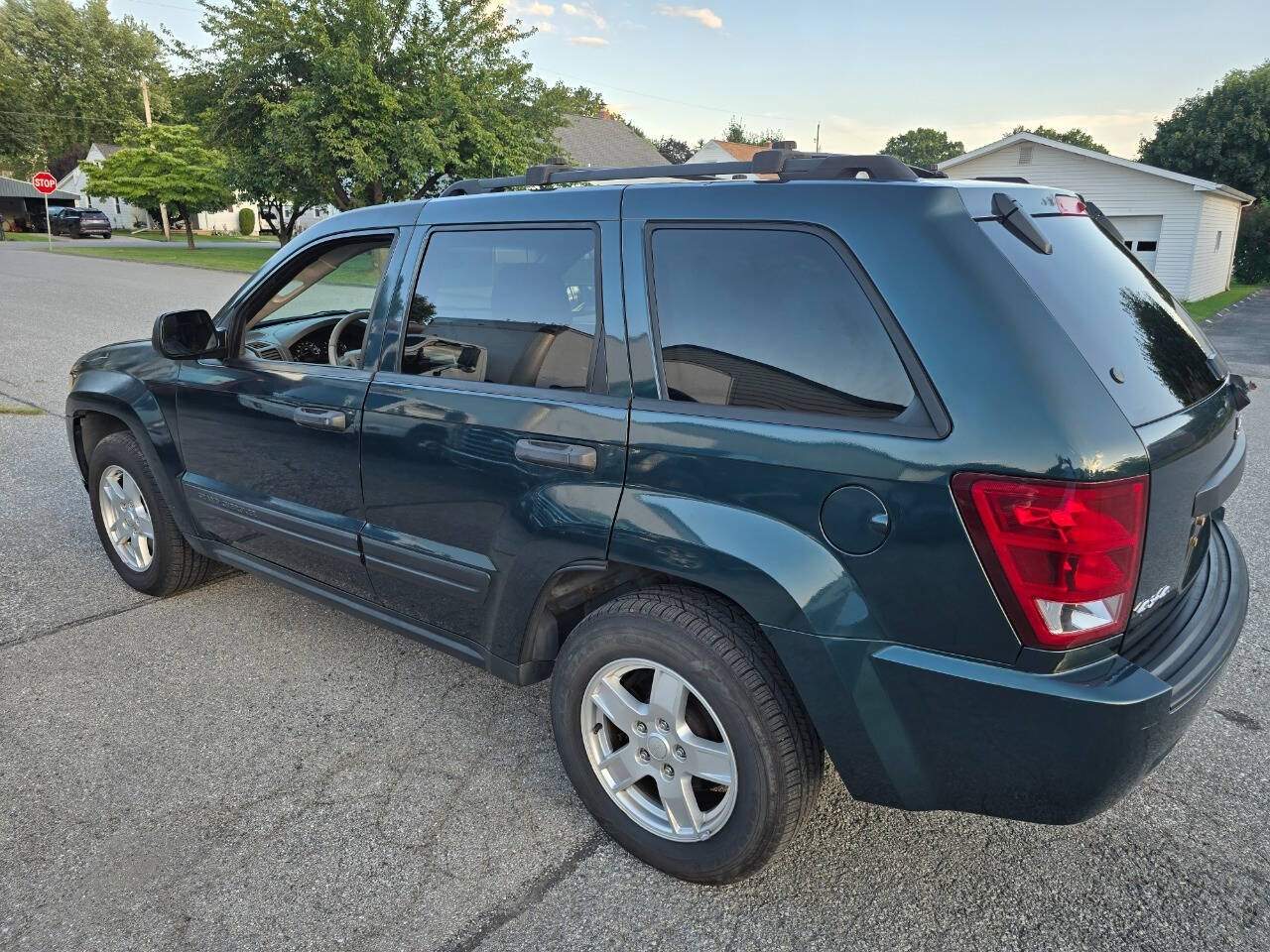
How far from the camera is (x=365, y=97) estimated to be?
22484 mm

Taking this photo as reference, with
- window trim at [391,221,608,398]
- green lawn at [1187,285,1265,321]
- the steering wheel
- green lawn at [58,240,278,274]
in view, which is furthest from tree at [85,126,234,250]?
window trim at [391,221,608,398]

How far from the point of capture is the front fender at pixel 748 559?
2000 mm

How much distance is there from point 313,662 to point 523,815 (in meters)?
1.37

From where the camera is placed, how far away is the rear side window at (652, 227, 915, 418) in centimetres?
201

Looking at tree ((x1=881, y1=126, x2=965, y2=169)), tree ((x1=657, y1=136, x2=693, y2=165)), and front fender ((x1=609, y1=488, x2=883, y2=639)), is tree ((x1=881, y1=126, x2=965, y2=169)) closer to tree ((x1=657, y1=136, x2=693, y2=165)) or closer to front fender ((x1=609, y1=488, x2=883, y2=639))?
tree ((x1=657, y1=136, x2=693, y2=165))

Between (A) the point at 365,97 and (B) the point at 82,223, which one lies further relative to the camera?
(B) the point at 82,223

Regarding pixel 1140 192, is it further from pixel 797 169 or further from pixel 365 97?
pixel 797 169

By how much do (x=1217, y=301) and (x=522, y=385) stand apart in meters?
30.7

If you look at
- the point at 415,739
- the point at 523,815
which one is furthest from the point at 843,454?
the point at 415,739

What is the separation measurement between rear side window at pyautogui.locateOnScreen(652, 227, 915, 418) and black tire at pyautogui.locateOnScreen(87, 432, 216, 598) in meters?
2.76

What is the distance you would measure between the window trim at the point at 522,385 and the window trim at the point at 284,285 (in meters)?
0.14

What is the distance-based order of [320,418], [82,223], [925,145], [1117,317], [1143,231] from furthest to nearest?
[925,145] → [82,223] → [1143,231] → [320,418] → [1117,317]

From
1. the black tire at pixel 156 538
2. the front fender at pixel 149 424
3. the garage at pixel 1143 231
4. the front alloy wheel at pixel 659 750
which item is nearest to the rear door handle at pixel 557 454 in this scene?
the front alloy wheel at pixel 659 750

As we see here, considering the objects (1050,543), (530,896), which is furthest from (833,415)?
Answer: (530,896)
